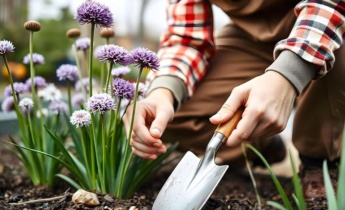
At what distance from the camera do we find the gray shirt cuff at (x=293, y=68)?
4.37 ft

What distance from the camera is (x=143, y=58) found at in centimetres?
128

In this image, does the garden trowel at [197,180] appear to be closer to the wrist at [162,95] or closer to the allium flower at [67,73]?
the wrist at [162,95]

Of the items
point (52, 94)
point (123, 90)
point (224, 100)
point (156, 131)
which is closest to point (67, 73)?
point (52, 94)

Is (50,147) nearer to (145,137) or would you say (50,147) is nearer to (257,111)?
(145,137)

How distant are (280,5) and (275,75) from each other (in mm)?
598

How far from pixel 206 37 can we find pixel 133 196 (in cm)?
68

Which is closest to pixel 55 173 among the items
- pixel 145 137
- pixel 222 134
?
pixel 145 137

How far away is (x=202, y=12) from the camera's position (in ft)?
6.28

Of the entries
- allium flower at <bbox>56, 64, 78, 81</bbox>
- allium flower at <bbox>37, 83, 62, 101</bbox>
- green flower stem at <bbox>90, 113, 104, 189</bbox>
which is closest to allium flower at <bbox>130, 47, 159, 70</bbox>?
green flower stem at <bbox>90, 113, 104, 189</bbox>

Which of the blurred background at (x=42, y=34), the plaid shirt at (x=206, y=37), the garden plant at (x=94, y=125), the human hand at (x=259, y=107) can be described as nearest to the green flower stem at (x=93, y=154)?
the garden plant at (x=94, y=125)

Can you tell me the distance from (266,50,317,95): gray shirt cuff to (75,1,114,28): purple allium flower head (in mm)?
450

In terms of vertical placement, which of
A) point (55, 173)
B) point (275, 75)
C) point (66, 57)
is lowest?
point (66, 57)

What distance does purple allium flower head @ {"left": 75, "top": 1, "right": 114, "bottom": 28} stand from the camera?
49.8 inches

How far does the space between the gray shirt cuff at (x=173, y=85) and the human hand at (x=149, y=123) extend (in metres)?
0.10
